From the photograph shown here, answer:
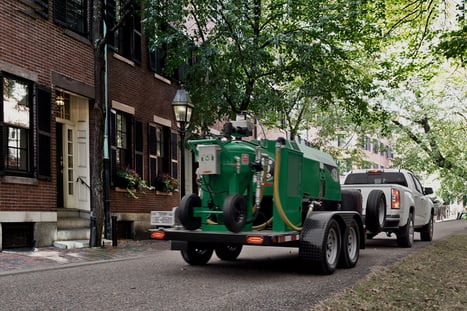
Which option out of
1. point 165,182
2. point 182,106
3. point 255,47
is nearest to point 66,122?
point 182,106

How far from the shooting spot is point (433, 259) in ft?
35.0

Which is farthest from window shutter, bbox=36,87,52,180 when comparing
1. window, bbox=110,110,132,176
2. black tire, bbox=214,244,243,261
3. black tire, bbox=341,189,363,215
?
black tire, bbox=341,189,363,215

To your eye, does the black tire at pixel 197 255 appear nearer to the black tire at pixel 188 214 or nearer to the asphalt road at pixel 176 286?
the asphalt road at pixel 176 286

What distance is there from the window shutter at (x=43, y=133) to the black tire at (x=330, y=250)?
6975 mm

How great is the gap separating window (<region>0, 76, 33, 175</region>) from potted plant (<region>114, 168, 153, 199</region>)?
3.73m

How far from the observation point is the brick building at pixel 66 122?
1218 cm

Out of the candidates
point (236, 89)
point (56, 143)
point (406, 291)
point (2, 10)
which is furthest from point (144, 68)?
point (406, 291)

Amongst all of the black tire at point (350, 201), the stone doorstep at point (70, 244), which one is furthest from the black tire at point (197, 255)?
the stone doorstep at point (70, 244)

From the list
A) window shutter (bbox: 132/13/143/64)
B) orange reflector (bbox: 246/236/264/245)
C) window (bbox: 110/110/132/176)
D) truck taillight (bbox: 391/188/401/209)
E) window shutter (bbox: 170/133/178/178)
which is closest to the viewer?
orange reflector (bbox: 246/236/264/245)

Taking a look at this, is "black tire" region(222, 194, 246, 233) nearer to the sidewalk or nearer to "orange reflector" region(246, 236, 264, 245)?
"orange reflector" region(246, 236, 264, 245)

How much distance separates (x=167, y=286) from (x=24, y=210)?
6.09 metres

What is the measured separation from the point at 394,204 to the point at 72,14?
29.5ft

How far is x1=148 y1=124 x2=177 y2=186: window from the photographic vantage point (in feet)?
60.9

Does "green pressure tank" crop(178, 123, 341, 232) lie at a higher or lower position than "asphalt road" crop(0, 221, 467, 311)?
higher
